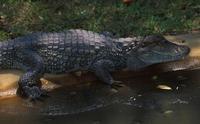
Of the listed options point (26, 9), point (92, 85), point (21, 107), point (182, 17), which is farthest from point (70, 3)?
point (21, 107)

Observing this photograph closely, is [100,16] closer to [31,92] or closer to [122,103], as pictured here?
[31,92]

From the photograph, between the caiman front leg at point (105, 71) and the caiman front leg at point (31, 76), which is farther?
the caiman front leg at point (105, 71)

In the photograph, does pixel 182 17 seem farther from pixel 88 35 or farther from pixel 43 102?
pixel 43 102

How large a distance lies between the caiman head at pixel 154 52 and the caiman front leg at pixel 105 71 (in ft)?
0.78

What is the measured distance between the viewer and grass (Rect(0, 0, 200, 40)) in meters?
7.68

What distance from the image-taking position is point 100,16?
8.00 metres

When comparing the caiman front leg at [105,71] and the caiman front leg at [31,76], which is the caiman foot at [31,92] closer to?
the caiman front leg at [31,76]

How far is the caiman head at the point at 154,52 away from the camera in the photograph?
6566 millimetres

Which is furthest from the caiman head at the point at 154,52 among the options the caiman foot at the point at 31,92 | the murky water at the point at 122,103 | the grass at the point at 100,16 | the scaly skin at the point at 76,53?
the caiman foot at the point at 31,92

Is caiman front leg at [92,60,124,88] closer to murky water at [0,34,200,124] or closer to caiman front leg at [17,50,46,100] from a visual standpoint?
murky water at [0,34,200,124]

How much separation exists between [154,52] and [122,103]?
0.91 meters

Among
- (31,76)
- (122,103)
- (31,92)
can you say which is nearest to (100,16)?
(31,76)

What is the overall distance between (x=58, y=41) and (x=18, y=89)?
0.77 meters

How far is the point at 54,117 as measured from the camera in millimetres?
5711
